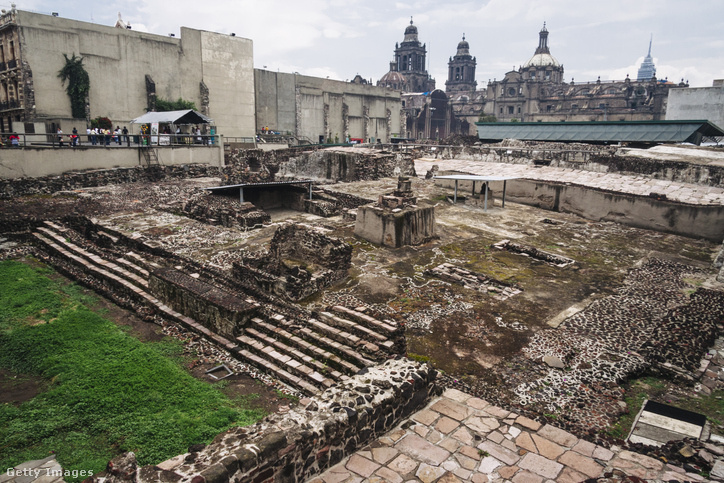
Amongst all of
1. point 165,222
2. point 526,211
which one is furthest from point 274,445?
point 526,211

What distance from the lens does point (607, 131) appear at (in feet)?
94.7

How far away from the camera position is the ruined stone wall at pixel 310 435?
3.55 m

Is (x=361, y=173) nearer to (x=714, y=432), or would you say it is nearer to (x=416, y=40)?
(x=714, y=432)

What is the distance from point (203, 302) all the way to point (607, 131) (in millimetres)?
29005

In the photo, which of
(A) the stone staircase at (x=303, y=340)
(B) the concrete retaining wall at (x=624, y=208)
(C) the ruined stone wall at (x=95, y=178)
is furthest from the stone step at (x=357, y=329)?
(C) the ruined stone wall at (x=95, y=178)

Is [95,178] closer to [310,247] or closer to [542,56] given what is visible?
[310,247]

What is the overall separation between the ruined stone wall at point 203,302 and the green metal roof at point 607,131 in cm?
2637

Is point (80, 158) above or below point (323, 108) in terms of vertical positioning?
below

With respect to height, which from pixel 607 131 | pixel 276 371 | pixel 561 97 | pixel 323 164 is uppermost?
pixel 561 97

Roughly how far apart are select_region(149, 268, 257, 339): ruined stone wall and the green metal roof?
26.4 metres

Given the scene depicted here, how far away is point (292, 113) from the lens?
42.0 metres

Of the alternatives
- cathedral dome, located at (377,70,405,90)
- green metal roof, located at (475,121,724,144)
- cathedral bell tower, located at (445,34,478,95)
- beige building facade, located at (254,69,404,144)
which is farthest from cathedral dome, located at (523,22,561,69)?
green metal roof, located at (475,121,724,144)

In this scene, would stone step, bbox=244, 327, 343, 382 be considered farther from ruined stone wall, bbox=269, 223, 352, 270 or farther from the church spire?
the church spire

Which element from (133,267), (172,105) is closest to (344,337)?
(133,267)
